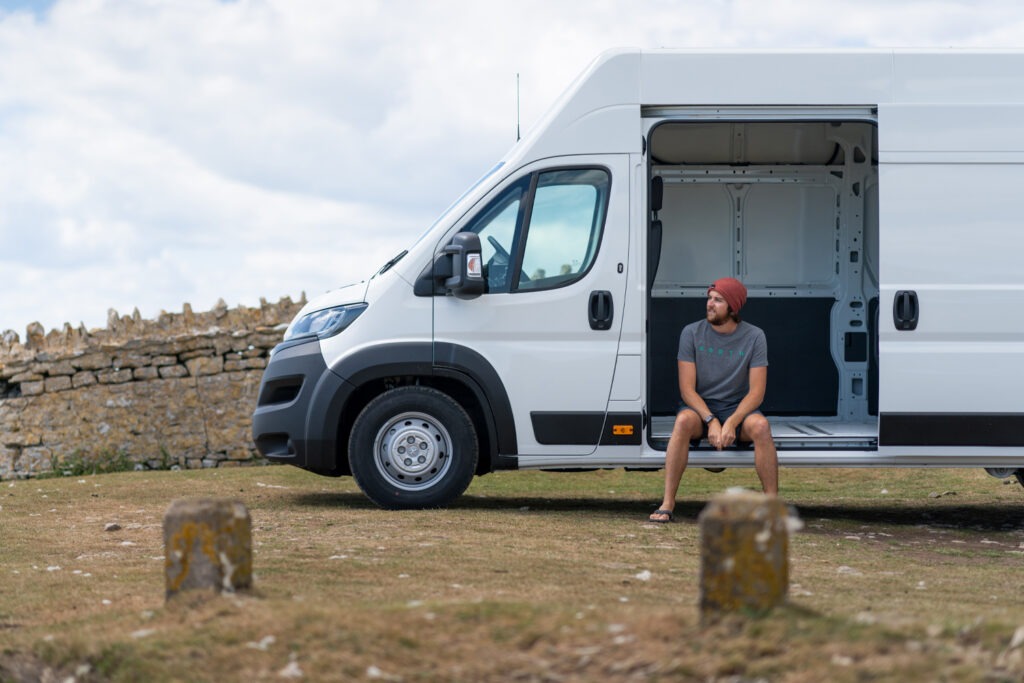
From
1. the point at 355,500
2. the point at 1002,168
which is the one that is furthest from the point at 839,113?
the point at 355,500

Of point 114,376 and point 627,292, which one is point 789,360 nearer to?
point 627,292

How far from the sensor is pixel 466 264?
23.0ft

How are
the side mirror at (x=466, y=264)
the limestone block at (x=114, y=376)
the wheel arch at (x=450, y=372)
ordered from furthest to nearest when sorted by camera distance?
1. the limestone block at (x=114, y=376)
2. the wheel arch at (x=450, y=372)
3. the side mirror at (x=466, y=264)

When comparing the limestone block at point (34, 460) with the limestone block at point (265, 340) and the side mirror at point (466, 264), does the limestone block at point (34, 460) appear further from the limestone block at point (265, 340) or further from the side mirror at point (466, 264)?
the side mirror at point (466, 264)

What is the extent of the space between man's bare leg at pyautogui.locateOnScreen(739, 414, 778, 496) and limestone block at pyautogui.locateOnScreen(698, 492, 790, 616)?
11.9ft

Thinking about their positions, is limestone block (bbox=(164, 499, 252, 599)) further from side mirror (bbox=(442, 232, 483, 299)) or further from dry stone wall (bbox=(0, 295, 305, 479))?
→ dry stone wall (bbox=(0, 295, 305, 479))

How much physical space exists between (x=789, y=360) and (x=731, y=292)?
2.13 metres

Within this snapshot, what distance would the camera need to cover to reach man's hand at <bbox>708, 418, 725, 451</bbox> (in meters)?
6.79

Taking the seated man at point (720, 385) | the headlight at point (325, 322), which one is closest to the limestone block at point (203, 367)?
the headlight at point (325, 322)

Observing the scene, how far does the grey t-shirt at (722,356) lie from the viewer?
23.2 ft

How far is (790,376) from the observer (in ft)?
29.5

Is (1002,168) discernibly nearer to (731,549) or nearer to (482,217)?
(482,217)

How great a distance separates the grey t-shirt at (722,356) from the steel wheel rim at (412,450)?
1664mm

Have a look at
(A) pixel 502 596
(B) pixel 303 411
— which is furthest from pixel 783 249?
(A) pixel 502 596
